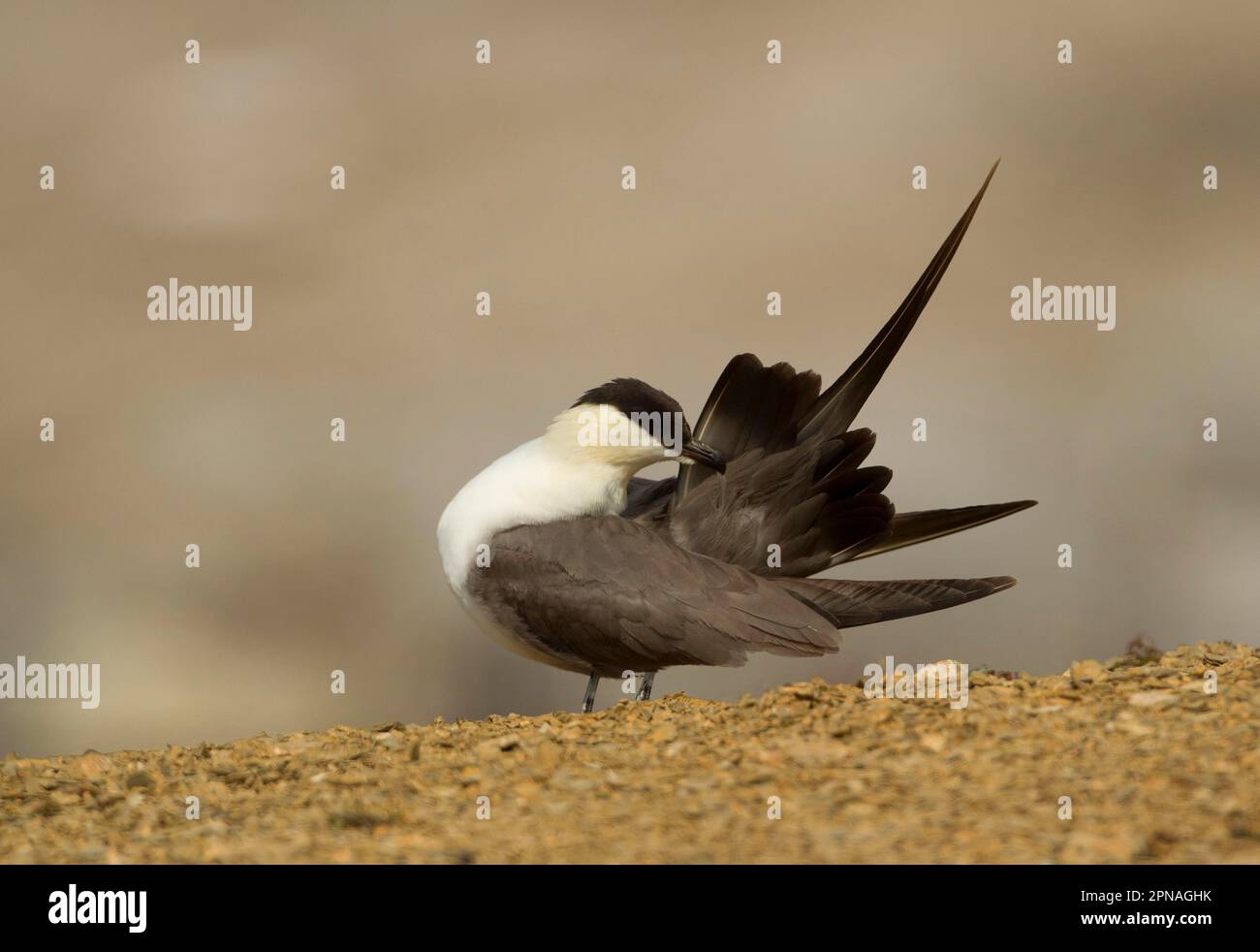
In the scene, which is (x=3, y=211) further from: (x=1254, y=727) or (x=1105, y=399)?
(x=1254, y=727)

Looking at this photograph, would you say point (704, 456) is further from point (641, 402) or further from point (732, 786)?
point (732, 786)

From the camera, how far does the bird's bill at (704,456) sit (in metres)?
9.77

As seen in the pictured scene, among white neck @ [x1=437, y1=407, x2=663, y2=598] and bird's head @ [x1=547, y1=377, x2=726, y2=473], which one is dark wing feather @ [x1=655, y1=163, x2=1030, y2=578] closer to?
bird's head @ [x1=547, y1=377, x2=726, y2=473]

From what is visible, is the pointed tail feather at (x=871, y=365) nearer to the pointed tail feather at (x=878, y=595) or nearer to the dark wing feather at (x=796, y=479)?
the dark wing feather at (x=796, y=479)

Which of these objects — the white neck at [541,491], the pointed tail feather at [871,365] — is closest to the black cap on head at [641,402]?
the white neck at [541,491]

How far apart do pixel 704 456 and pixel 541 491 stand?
3.50 feet

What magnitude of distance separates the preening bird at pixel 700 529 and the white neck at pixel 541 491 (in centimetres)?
1

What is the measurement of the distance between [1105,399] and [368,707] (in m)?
11.2

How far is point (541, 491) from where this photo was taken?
9.87 m

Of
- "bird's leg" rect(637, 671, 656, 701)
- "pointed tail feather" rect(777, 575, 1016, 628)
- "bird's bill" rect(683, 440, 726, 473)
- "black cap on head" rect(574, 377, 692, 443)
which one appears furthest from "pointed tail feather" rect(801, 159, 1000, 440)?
"bird's leg" rect(637, 671, 656, 701)

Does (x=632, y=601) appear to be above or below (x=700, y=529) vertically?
below

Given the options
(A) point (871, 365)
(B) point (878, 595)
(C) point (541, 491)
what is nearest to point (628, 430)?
(C) point (541, 491)

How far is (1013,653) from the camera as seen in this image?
18.8 meters

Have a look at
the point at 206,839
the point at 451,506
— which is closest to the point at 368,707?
the point at 451,506
